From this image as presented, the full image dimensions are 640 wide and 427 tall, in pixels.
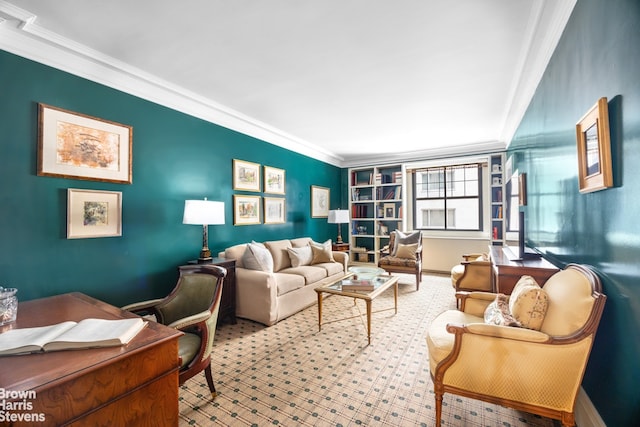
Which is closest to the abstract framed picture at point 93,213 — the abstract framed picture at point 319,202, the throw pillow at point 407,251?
the abstract framed picture at point 319,202

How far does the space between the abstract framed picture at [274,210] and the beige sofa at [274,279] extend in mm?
475

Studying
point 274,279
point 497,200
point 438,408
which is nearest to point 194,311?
point 274,279

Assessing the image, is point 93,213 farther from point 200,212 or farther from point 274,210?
point 274,210

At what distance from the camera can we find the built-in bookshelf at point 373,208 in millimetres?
6590

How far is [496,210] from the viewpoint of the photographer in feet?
18.5

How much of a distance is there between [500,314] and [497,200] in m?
4.55

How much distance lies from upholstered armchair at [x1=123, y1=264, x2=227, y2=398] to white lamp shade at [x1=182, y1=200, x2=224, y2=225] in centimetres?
91

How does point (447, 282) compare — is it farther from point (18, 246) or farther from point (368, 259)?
point (18, 246)

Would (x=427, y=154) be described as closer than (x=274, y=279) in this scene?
No

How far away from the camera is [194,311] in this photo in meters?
2.20

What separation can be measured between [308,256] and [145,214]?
2429 millimetres

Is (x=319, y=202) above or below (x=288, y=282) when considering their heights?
above

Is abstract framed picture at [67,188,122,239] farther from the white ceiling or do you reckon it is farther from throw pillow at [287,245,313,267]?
throw pillow at [287,245,313,267]

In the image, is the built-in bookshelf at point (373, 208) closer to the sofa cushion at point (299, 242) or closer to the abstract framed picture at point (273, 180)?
the sofa cushion at point (299, 242)
